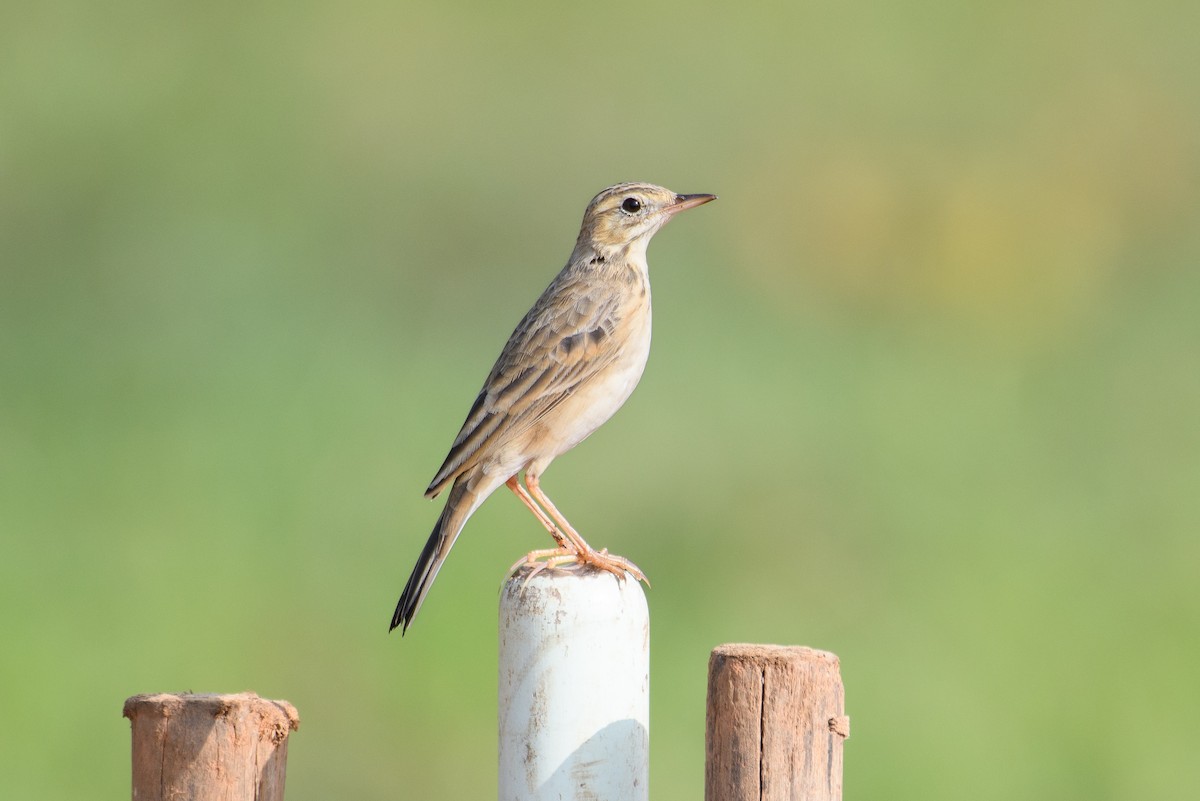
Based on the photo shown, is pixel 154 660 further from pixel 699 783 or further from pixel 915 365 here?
pixel 915 365

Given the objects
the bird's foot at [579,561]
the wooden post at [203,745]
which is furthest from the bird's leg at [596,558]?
the wooden post at [203,745]

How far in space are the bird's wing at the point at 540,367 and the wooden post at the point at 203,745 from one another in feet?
6.49

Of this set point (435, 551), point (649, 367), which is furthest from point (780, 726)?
point (649, 367)

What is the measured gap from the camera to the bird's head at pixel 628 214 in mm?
8211

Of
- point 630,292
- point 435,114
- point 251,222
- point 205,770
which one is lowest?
point 205,770

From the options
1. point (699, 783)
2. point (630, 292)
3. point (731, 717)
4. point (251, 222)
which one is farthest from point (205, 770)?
point (251, 222)

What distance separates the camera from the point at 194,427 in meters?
15.7

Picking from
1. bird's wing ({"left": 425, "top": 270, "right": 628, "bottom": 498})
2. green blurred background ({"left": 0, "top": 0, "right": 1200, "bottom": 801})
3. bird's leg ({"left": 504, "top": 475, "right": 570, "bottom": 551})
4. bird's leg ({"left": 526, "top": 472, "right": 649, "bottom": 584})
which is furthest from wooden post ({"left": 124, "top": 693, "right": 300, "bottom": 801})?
green blurred background ({"left": 0, "top": 0, "right": 1200, "bottom": 801})

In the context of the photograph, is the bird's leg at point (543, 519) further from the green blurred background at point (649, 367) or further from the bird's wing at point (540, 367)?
the green blurred background at point (649, 367)

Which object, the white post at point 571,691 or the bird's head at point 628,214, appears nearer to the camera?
the white post at point 571,691

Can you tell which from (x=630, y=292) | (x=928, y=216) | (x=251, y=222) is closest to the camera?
(x=630, y=292)

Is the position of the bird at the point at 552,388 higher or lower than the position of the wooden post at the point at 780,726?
higher

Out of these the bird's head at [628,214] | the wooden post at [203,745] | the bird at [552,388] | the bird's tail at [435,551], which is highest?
the bird's head at [628,214]

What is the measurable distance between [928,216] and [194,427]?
9.13 m
